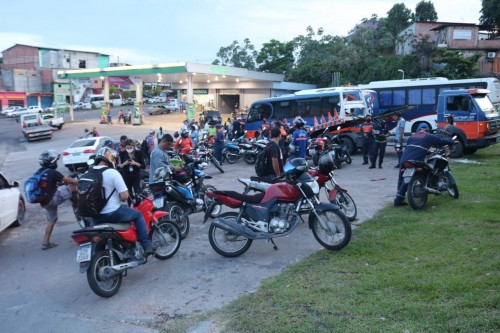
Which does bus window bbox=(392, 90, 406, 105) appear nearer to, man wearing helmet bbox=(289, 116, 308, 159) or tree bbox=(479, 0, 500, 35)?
man wearing helmet bbox=(289, 116, 308, 159)

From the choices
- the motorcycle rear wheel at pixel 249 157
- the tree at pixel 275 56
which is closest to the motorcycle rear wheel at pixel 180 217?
the motorcycle rear wheel at pixel 249 157

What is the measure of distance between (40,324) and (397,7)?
204 ft

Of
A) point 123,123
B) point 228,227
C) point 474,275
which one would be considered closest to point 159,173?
point 228,227

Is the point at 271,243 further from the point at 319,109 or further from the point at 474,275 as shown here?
the point at 319,109

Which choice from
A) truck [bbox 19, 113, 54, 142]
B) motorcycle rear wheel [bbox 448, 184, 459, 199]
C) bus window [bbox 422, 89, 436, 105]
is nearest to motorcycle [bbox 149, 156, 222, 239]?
motorcycle rear wheel [bbox 448, 184, 459, 199]

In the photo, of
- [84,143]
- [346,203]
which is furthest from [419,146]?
[84,143]

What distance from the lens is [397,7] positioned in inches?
2296

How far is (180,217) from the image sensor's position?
772cm

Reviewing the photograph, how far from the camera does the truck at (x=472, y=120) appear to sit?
14.9 metres

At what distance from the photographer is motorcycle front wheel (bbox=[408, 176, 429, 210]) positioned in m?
8.12

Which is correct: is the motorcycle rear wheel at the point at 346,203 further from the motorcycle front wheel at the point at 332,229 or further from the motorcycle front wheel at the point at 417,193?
the motorcycle front wheel at the point at 332,229

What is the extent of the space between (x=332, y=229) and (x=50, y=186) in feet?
15.1

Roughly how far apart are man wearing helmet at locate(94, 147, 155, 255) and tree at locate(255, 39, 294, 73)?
56410 mm

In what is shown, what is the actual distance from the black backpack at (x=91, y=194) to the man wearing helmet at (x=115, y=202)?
0.06 metres
